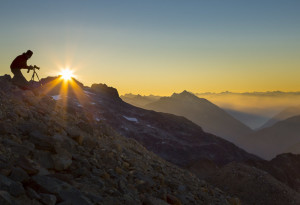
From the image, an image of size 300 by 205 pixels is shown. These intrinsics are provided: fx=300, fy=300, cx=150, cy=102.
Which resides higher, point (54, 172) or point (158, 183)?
point (54, 172)

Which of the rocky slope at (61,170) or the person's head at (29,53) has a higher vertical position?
the person's head at (29,53)

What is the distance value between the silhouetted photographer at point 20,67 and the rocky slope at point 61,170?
228 cm

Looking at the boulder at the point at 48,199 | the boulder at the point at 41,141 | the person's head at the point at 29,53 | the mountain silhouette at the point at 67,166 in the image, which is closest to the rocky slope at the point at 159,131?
the mountain silhouette at the point at 67,166

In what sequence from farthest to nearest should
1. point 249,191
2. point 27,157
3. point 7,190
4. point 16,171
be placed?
point 249,191
point 27,157
point 16,171
point 7,190

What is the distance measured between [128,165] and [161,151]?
299 ft

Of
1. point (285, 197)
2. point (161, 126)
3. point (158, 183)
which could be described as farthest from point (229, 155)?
point (158, 183)

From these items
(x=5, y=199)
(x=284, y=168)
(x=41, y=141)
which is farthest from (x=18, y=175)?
(x=284, y=168)

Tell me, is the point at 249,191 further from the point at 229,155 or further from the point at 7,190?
the point at 229,155

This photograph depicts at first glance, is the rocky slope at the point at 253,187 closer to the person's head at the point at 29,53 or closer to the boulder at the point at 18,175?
the person's head at the point at 29,53

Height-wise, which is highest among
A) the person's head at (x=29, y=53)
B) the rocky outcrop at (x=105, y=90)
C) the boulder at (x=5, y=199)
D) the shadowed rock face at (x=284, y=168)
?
the rocky outcrop at (x=105, y=90)

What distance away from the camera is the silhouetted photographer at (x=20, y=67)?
17844 mm

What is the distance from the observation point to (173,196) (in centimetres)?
1233

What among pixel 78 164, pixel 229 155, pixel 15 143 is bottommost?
pixel 229 155

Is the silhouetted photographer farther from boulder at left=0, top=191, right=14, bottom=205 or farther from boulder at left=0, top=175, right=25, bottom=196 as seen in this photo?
boulder at left=0, top=191, right=14, bottom=205
